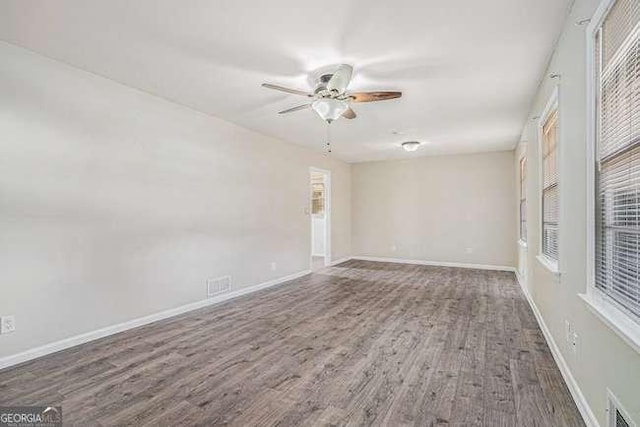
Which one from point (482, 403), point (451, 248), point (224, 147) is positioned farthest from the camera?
point (451, 248)

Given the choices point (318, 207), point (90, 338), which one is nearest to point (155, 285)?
point (90, 338)

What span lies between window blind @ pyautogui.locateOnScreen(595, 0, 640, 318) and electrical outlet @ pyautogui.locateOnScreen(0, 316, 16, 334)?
3.98 metres

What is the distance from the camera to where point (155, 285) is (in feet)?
11.7

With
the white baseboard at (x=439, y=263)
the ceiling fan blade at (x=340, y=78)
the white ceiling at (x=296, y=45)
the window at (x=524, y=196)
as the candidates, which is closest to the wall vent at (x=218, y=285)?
the white ceiling at (x=296, y=45)

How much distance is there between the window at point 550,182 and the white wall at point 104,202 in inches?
149

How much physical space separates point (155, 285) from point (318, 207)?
586cm

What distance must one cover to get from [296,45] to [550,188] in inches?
103

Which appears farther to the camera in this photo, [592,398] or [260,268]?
[260,268]

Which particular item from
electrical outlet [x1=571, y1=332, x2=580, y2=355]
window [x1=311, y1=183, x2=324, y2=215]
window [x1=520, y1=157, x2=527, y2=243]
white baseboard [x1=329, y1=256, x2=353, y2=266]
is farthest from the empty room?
window [x1=311, y1=183, x2=324, y2=215]

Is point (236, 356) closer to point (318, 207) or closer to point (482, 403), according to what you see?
point (482, 403)

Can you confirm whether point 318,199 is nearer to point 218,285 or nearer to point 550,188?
point 218,285

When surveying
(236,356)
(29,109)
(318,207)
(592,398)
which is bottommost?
(236,356)

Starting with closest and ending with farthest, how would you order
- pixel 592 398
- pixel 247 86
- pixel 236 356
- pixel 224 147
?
pixel 592 398, pixel 236 356, pixel 247 86, pixel 224 147

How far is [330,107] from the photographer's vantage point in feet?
9.91
